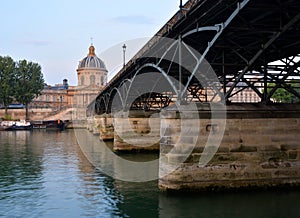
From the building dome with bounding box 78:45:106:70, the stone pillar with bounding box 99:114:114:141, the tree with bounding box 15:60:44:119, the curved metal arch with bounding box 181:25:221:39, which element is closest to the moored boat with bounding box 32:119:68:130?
the tree with bounding box 15:60:44:119

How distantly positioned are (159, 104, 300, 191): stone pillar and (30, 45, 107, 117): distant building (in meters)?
110

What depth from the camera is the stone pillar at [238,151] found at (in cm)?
1588

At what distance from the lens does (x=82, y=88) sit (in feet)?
426

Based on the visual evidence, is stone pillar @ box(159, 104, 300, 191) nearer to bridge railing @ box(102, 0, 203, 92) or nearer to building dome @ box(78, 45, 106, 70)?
bridge railing @ box(102, 0, 203, 92)

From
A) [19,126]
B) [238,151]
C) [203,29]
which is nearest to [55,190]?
[238,151]

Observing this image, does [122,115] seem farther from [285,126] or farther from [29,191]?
[285,126]

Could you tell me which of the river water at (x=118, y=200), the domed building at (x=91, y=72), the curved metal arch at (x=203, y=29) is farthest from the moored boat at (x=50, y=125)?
the curved metal arch at (x=203, y=29)

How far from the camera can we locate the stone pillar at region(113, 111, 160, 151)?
109 feet

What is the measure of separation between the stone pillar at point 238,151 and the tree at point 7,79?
77715mm

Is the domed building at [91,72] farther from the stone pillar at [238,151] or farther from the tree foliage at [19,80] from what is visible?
the stone pillar at [238,151]

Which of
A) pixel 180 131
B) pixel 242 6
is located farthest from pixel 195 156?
pixel 242 6

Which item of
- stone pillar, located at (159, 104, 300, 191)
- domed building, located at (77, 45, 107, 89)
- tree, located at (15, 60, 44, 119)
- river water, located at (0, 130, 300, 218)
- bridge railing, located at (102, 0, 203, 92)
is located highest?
domed building, located at (77, 45, 107, 89)

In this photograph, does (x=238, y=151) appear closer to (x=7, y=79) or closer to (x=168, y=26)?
(x=168, y=26)

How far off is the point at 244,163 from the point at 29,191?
9.67m
